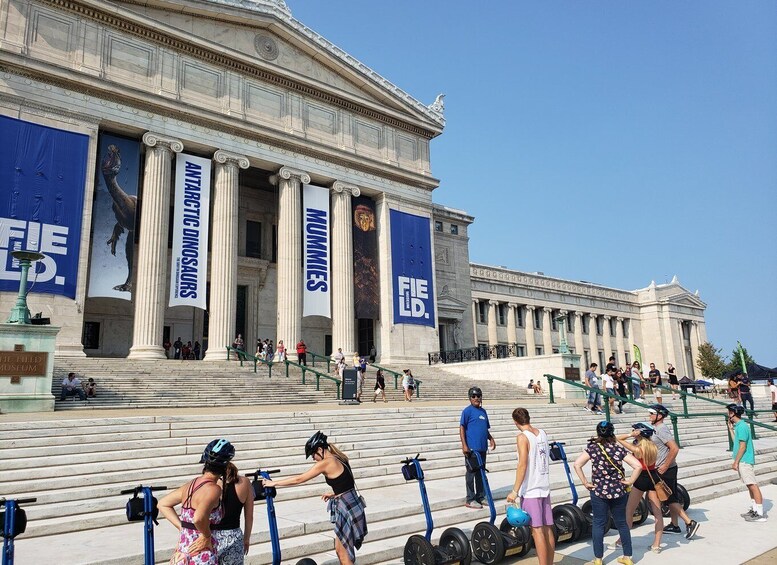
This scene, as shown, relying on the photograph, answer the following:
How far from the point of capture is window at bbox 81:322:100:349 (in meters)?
28.7

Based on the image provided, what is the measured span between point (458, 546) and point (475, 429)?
2621mm

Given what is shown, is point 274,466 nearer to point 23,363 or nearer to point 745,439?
point 745,439

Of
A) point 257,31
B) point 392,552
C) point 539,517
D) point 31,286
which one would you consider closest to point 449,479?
point 392,552

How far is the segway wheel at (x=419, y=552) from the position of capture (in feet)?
20.1

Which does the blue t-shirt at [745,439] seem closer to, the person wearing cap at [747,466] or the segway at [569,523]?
the person wearing cap at [747,466]

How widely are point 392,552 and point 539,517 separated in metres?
2.00

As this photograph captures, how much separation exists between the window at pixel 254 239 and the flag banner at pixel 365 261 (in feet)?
20.5

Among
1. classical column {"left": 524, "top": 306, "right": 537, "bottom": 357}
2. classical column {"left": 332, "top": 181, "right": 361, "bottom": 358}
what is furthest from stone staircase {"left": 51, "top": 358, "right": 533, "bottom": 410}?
classical column {"left": 524, "top": 306, "right": 537, "bottom": 357}

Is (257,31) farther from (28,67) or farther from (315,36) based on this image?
(28,67)

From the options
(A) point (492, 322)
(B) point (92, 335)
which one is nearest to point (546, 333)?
(A) point (492, 322)

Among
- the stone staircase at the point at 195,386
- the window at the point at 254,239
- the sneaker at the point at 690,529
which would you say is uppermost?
the window at the point at 254,239

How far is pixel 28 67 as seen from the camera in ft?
78.9

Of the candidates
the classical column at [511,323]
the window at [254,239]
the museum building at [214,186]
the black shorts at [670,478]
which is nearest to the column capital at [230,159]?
the museum building at [214,186]

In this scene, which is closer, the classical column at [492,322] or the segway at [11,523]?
the segway at [11,523]
